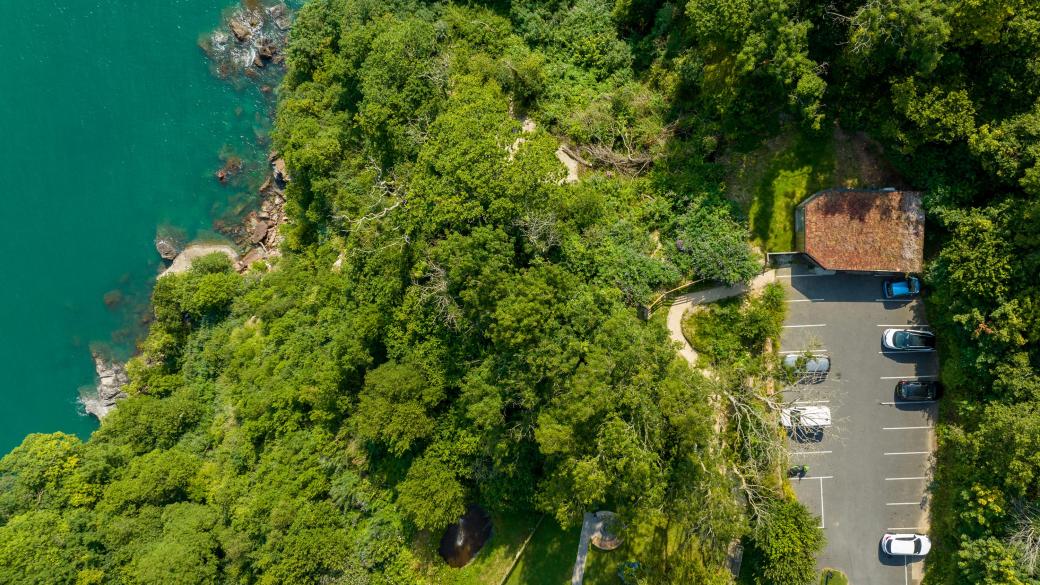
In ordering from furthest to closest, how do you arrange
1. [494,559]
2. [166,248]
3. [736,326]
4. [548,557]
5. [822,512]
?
[166,248], [494,559], [548,557], [736,326], [822,512]

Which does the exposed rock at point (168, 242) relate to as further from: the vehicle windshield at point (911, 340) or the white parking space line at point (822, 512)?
the vehicle windshield at point (911, 340)

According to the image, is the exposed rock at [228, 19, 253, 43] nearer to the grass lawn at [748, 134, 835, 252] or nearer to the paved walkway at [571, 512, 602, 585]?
the grass lawn at [748, 134, 835, 252]

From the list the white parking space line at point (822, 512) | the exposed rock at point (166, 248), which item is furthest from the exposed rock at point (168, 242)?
the white parking space line at point (822, 512)

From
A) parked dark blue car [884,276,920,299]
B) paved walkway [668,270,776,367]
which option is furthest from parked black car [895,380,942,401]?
paved walkway [668,270,776,367]

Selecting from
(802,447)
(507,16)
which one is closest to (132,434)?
(507,16)

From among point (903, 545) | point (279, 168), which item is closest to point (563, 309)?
point (903, 545)

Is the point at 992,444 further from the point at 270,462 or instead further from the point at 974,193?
the point at 270,462

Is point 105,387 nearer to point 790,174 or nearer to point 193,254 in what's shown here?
point 193,254
